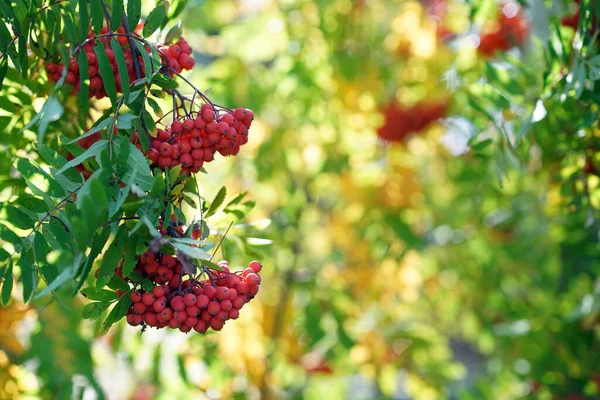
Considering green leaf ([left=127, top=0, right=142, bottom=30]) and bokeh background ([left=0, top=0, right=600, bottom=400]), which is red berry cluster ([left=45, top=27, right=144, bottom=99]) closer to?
green leaf ([left=127, top=0, right=142, bottom=30])

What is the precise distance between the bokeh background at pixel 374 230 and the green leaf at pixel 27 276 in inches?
44.1

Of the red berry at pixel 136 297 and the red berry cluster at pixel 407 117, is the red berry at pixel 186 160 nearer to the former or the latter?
the red berry at pixel 136 297

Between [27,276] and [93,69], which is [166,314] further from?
[93,69]

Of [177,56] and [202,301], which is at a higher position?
[177,56]

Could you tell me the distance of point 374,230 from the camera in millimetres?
2654

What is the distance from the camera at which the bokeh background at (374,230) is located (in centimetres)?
239

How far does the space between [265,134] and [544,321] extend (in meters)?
1.21

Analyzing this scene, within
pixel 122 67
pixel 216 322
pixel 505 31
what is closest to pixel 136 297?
pixel 216 322

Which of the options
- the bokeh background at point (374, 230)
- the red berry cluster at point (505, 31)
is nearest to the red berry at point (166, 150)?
the bokeh background at point (374, 230)

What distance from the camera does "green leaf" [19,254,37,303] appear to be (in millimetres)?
1088

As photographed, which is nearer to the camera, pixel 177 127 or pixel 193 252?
pixel 193 252

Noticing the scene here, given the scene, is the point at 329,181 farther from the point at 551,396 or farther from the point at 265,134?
the point at 551,396

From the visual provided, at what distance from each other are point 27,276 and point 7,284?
→ 1.5 inches

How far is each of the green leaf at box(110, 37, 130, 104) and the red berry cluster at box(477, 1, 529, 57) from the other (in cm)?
177
